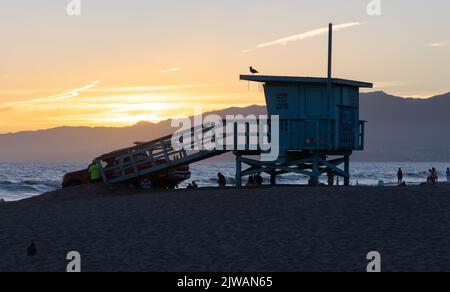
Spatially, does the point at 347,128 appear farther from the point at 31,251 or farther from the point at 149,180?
the point at 31,251

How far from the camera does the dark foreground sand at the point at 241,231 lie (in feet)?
52.1

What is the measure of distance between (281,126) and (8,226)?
1403 centimetres

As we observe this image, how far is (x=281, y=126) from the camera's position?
106ft

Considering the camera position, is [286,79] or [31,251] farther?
[286,79]

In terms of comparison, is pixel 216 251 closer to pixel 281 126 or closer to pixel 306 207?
pixel 306 207

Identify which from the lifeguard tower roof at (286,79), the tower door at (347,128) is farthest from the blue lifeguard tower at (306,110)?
the tower door at (347,128)

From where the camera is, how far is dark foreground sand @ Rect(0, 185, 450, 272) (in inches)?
625

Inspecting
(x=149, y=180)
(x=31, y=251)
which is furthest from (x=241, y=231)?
(x=149, y=180)

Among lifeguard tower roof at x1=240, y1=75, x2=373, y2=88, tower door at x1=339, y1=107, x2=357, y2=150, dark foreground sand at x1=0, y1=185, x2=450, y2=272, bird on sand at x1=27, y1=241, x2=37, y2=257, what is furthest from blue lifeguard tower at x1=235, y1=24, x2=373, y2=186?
bird on sand at x1=27, y1=241, x2=37, y2=257

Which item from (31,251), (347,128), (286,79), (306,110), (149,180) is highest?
(286,79)

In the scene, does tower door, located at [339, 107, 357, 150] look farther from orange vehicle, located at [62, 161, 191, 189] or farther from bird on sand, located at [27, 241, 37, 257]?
bird on sand, located at [27, 241, 37, 257]

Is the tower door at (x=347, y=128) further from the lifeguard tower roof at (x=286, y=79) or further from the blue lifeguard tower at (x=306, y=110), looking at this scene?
the lifeguard tower roof at (x=286, y=79)

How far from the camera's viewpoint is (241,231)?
18.9 metres

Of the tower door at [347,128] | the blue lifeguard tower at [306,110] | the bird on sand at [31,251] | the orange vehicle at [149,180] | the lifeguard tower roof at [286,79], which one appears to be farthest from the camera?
the orange vehicle at [149,180]
